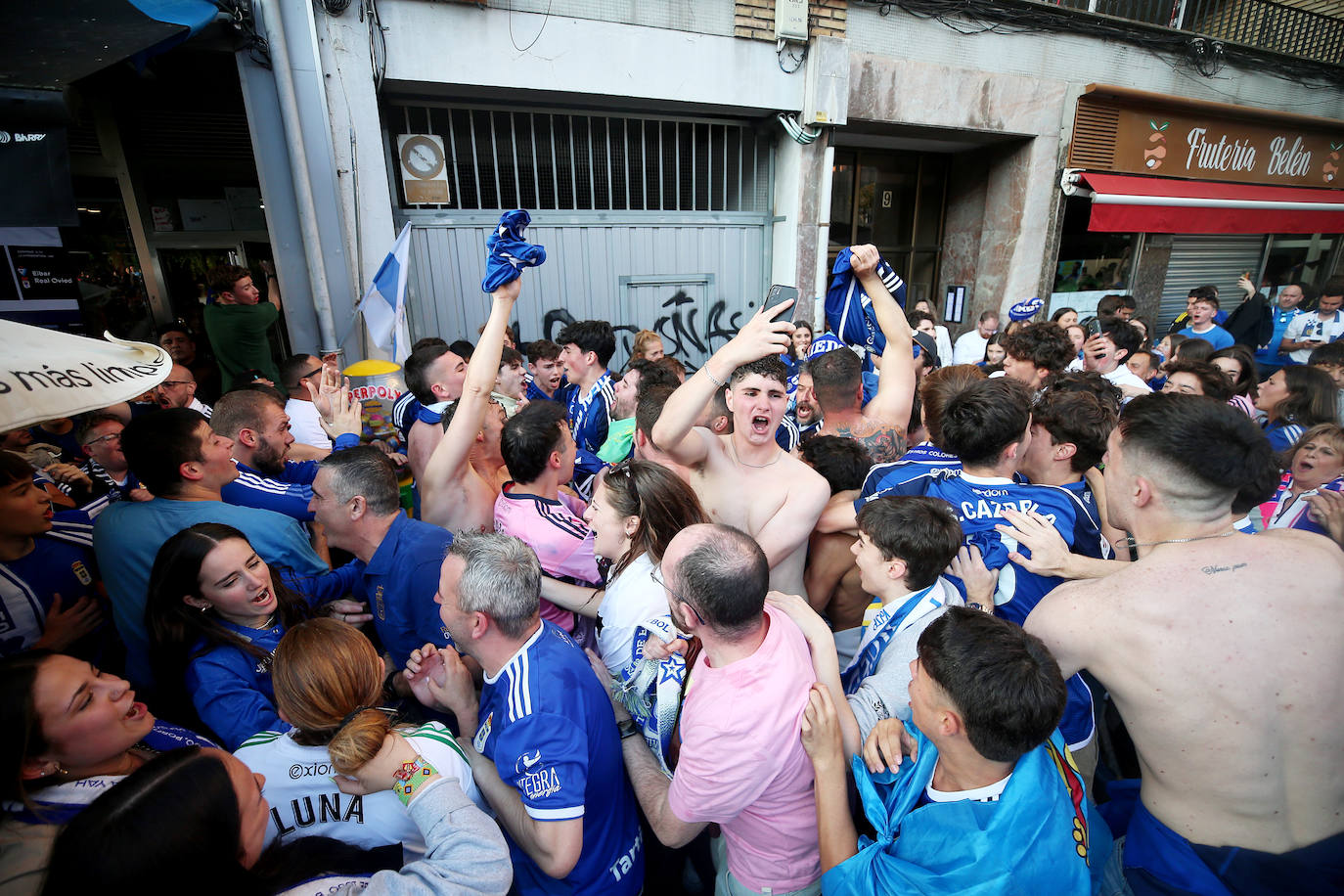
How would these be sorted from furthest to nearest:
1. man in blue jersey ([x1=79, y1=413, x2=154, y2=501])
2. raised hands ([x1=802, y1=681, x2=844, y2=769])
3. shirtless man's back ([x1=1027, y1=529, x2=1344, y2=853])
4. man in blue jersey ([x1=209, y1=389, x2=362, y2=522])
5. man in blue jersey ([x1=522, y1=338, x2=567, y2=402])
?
man in blue jersey ([x1=522, y1=338, x2=567, y2=402]) < man in blue jersey ([x1=79, y1=413, x2=154, y2=501]) < man in blue jersey ([x1=209, y1=389, x2=362, y2=522]) < raised hands ([x1=802, y1=681, x2=844, y2=769]) < shirtless man's back ([x1=1027, y1=529, x2=1344, y2=853])

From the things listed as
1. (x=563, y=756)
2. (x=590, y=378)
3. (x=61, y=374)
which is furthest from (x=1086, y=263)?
(x=61, y=374)

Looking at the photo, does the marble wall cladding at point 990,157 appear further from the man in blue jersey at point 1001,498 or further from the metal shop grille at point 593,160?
the man in blue jersey at point 1001,498

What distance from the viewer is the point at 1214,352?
202 inches

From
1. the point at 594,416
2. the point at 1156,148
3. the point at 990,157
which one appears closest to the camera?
the point at 594,416

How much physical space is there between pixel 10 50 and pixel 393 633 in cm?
339

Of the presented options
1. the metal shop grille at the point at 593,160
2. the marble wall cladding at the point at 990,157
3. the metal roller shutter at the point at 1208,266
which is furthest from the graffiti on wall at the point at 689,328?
the metal roller shutter at the point at 1208,266

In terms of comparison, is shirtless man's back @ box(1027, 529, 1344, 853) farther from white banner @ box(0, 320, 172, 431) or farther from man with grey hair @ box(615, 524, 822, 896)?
white banner @ box(0, 320, 172, 431)

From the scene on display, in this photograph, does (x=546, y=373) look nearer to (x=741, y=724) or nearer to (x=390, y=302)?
(x=390, y=302)

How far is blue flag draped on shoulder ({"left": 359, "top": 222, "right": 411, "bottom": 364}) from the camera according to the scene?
5211 mm

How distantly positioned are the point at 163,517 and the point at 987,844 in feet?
10.0

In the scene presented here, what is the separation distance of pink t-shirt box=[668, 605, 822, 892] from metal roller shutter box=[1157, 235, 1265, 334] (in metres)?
13.2

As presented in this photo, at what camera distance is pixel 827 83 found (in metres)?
6.96

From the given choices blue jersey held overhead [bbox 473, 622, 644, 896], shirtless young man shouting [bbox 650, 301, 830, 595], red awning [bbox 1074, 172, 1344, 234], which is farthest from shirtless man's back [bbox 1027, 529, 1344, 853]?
red awning [bbox 1074, 172, 1344, 234]

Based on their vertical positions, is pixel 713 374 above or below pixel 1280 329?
above
